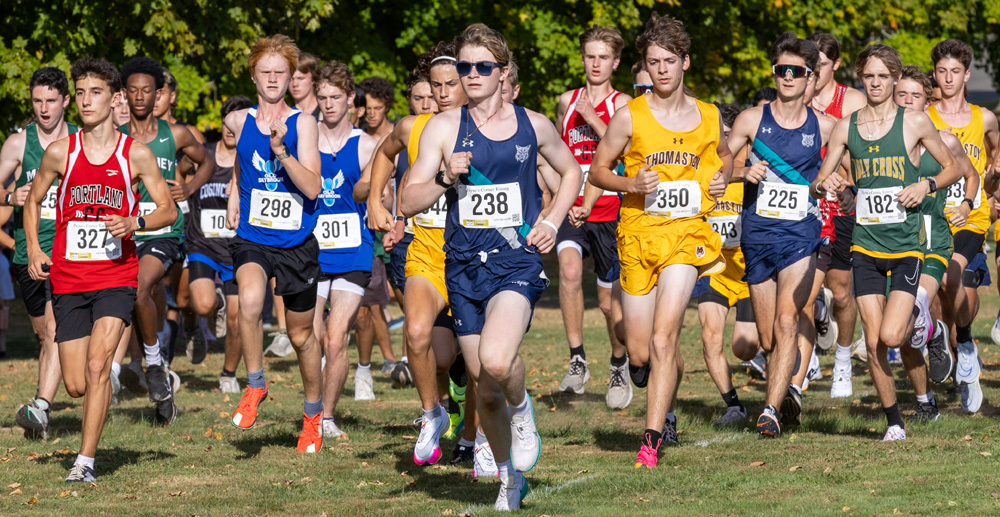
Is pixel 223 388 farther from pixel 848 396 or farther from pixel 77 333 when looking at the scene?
pixel 848 396

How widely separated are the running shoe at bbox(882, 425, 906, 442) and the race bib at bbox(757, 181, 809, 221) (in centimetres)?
148

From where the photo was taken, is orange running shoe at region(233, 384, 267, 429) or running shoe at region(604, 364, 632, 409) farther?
running shoe at region(604, 364, 632, 409)

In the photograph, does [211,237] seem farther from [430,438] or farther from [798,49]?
[798,49]

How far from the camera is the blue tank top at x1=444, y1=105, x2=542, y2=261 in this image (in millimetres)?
6574

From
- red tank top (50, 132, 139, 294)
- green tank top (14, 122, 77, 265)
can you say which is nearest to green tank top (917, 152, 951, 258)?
red tank top (50, 132, 139, 294)

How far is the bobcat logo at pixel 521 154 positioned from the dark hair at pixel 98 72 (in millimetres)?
2632

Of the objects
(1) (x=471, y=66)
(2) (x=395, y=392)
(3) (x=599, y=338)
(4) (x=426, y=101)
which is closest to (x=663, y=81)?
(1) (x=471, y=66)

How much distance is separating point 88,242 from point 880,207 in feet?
15.9

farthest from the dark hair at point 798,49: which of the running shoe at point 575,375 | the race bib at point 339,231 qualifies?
the running shoe at point 575,375

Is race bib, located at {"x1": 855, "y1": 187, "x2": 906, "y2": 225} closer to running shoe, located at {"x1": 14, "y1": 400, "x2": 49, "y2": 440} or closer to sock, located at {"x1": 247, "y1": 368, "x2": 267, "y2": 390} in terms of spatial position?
sock, located at {"x1": 247, "y1": 368, "x2": 267, "y2": 390}

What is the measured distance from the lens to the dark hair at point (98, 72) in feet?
25.0

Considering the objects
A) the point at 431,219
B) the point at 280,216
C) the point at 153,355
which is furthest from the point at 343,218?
the point at 431,219

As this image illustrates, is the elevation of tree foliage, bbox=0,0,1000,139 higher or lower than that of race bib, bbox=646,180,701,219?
higher

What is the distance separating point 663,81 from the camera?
7.87 m
